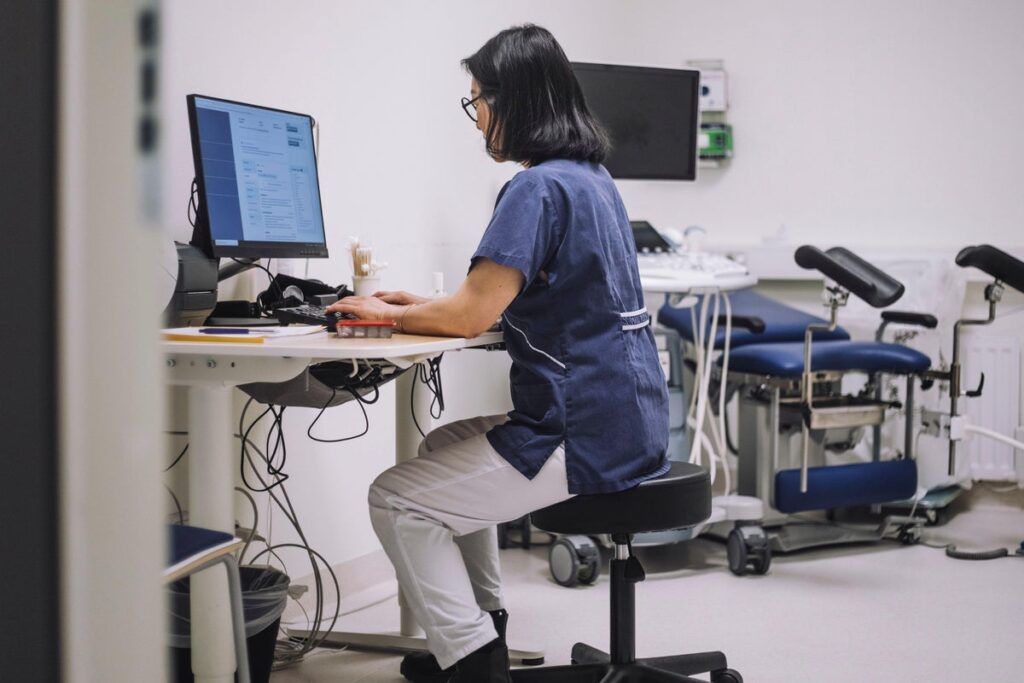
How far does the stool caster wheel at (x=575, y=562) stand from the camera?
2977mm

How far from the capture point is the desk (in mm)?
1580

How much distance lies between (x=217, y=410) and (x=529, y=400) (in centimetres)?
52

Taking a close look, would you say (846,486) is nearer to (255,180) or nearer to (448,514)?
(448,514)

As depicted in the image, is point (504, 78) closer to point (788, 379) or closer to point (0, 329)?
point (0, 329)

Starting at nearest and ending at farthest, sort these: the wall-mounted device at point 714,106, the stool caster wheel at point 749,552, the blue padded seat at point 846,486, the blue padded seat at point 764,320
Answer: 1. the stool caster wheel at point 749,552
2. the blue padded seat at point 846,486
3. the blue padded seat at point 764,320
4. the wall-mounted device at point 714,106

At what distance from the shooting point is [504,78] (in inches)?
78.2

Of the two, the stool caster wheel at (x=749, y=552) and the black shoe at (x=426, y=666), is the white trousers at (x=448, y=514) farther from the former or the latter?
the stool caster wheel at (x=749, y=552)

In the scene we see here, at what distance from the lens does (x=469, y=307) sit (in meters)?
1.80

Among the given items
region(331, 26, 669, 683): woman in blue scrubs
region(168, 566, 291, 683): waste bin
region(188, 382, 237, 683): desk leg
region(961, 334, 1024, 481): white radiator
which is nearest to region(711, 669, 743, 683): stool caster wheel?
region(331, 26, 669, 683): woman in blue scrubs

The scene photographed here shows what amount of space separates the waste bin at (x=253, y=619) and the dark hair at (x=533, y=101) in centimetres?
93

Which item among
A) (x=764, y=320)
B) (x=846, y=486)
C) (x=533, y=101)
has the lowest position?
(x=846, y=486)

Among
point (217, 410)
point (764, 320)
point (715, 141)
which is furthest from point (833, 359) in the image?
point (217, 410)

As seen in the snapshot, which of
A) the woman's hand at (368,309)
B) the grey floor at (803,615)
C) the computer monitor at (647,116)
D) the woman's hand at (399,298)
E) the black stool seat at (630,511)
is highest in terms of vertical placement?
the computer monitor at (647,116)

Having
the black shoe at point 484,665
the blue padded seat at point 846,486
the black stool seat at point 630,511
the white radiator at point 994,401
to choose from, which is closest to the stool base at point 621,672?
the black shoe at point 484,665
